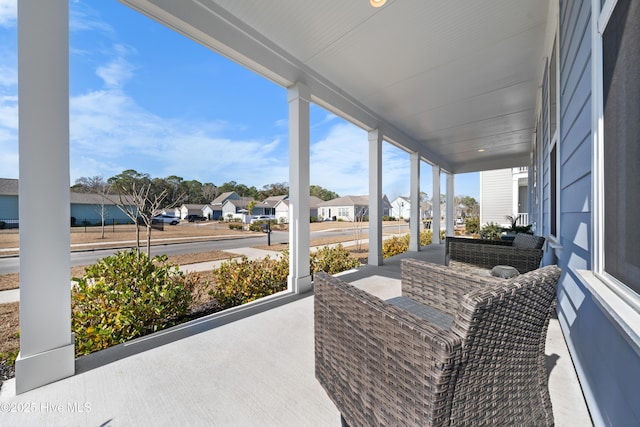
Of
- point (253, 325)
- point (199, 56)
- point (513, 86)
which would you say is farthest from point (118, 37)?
point (513, 86)

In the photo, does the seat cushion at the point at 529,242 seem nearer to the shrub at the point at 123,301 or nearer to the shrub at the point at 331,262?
the shrub at the point at 331,262

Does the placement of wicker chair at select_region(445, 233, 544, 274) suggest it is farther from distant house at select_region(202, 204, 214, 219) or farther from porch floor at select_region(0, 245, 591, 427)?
distant house at select_region(202, 204, 214, 219)

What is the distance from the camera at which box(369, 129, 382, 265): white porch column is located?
4.59 meters

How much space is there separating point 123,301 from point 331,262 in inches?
114

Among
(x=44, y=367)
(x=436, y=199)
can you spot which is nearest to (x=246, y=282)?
(x=44, y=367)

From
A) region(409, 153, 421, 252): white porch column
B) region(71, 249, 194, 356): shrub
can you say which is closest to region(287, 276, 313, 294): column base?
region(71, 249, 194, 356): shrub

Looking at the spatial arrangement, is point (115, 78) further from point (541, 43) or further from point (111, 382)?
point (541, 43)

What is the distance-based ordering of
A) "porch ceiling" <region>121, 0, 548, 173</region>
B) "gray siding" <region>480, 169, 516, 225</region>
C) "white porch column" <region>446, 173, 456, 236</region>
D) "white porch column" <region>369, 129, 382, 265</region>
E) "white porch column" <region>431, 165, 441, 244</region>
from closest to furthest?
"porch ceiling" <region>121, 0, 548, 173</region> → "white porch column" <region>369, 129, 382, 265</region> → "white porch column" <region>431, 165, 441, 244</region> → "white porch column" <region>446, 173, 456, 236</region> → "gray siding" <region>480, 169, 516, 225</region>

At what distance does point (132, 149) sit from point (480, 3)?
28.4ft

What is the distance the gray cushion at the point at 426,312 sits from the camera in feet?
4.61

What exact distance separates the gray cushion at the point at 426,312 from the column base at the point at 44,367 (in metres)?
2.06

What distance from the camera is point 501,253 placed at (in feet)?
8.92

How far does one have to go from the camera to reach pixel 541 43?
272 cm

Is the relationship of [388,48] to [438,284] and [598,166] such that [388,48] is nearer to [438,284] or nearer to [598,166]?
[598,166]
